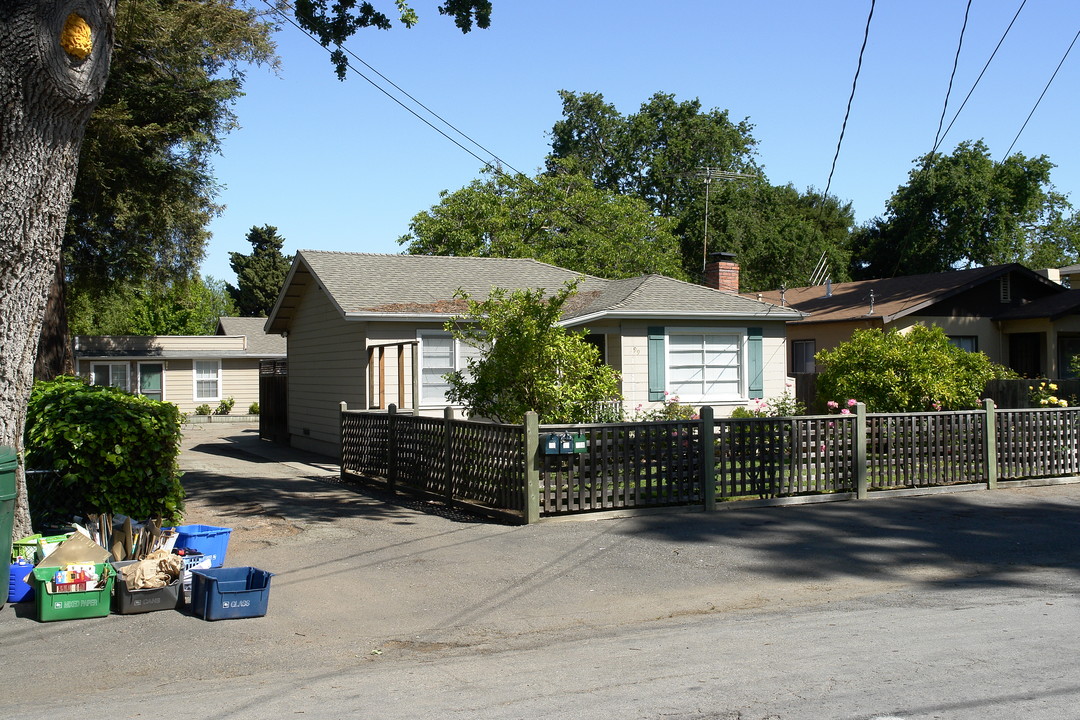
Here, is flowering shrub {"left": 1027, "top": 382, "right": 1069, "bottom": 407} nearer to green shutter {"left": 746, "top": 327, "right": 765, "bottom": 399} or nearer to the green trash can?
green shutter {"left": 746, "top": 327, "right": 765, "bottom": 399}

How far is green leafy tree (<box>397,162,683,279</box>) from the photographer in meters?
39.3

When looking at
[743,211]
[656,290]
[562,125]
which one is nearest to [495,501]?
[656,290]

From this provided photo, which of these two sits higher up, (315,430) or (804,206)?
(804,206)

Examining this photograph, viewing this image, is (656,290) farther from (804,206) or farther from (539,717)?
(804,206)

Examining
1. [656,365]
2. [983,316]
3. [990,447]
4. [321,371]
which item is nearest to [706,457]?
[990,447]

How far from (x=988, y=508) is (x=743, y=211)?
41615mm

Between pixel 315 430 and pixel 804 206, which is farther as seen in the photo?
pixel 804 206

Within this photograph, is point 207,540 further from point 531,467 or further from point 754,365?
point 754,365

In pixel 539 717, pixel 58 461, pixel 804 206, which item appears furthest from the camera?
pixel 804 206

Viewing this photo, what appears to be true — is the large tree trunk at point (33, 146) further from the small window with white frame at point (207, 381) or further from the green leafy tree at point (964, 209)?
the green leafy tree at point (964, 209)

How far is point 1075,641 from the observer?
641cm

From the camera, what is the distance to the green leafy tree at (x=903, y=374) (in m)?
16.3

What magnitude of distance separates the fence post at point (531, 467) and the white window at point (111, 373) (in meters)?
28.7

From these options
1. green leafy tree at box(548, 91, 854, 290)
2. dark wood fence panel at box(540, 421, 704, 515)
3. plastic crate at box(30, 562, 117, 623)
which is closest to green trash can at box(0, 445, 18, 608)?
plastic crate at box(30, 562, 117, 623)
